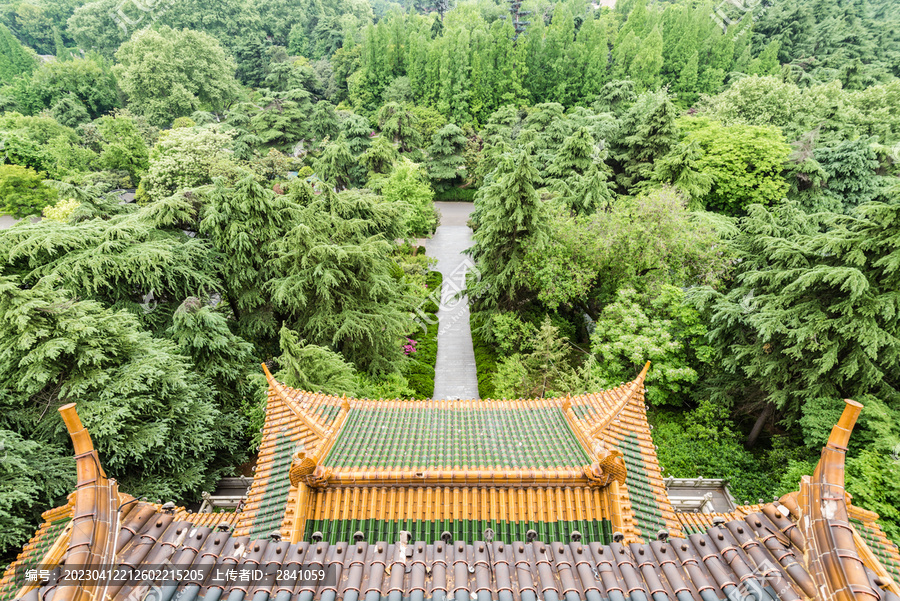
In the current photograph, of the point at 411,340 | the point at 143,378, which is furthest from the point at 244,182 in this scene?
the point at 411,340

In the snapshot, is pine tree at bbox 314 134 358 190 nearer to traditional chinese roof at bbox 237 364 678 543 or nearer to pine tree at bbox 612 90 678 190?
pine tree at bbox 612 90 678 190

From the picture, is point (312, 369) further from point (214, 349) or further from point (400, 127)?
point (400, 127)

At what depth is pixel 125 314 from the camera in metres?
13.3

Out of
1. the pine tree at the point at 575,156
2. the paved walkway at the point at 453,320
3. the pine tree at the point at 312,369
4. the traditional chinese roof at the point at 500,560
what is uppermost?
the pine tree at the point at 575,156

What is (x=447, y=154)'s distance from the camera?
134 ft

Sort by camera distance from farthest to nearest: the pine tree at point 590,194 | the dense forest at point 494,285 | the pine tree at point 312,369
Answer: the pine tree at point 590,194 → the pine tree at point 312,369 → the dense forest at point 494,285

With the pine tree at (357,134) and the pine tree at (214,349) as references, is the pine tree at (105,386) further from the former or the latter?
the pine tree at (357,134)

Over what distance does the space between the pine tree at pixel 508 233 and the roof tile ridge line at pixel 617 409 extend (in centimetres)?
1025

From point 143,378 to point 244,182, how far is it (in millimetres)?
8206

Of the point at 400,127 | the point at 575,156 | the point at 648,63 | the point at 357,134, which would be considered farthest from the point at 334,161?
the point at 648,63

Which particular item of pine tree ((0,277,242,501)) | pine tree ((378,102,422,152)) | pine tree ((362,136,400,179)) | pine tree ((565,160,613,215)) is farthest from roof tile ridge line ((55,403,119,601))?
pine tree ((378,102,422,152))

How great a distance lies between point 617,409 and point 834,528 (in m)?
6.14

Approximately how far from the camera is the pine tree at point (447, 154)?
132 feet

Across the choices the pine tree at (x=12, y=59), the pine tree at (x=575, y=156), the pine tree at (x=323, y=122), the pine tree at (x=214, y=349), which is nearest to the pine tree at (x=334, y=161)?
the pine tree at (x=323, y=122)
